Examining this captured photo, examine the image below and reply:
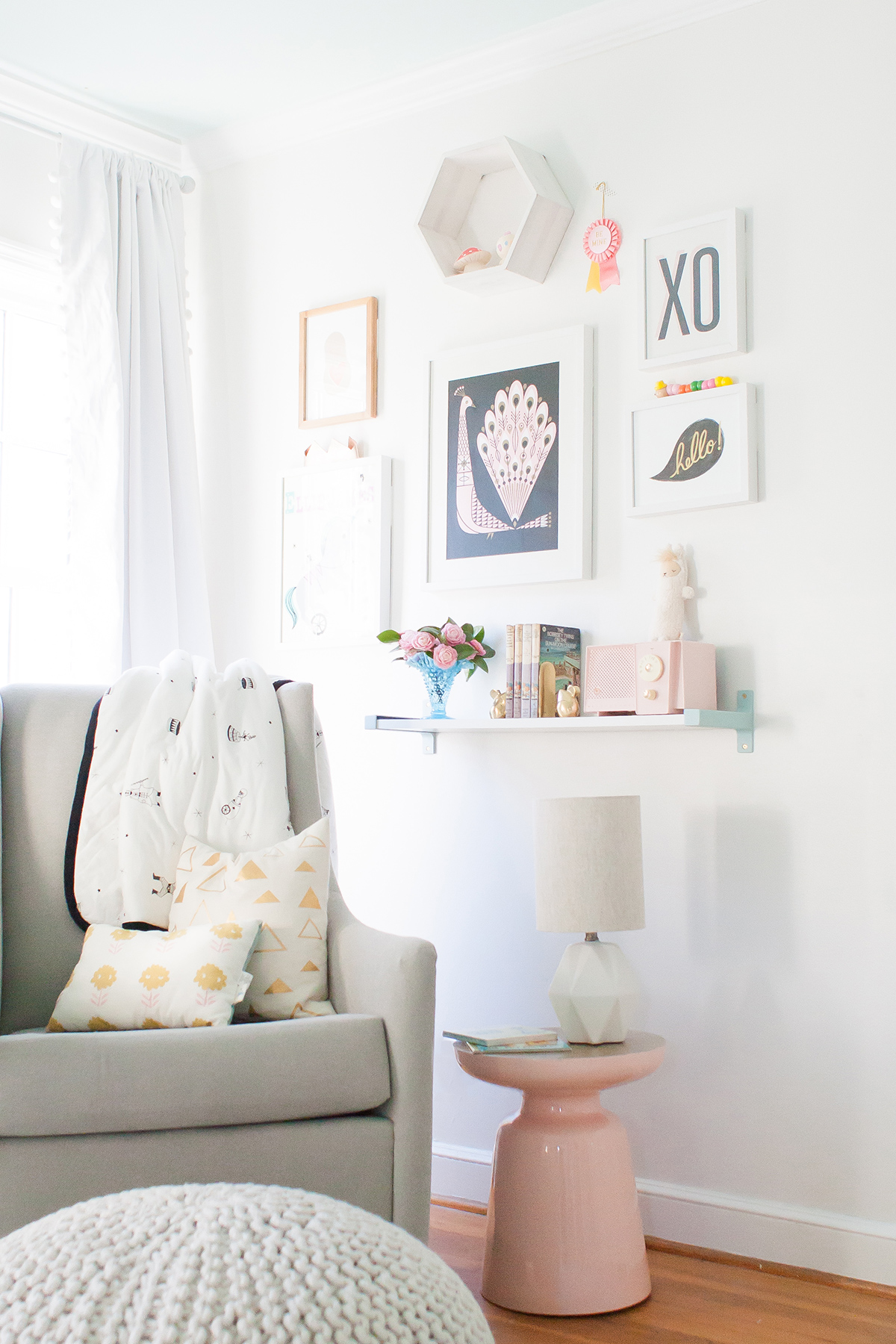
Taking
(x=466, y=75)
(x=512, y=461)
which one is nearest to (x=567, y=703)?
(x=512, y=461)

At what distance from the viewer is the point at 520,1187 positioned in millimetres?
1982

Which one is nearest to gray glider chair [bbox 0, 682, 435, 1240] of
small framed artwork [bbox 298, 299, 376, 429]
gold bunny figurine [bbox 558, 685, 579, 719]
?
gold bunny figurine [bbox 558, 685, 579, 719]

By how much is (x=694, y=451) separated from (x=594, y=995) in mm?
1077

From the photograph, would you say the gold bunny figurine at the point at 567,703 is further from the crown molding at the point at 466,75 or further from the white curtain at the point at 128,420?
the crown molding at the point at 466,75

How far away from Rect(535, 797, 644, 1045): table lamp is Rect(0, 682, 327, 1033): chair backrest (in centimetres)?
49

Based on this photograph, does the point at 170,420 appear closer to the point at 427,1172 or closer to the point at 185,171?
the point at 185,171

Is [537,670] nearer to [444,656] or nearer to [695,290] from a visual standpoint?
[444,656]

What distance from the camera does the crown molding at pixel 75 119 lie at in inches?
111

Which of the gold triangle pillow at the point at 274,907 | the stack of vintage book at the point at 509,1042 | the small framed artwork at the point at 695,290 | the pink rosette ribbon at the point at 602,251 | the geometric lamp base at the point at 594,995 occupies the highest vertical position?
the pink rosette ribbon at the point at 602,251

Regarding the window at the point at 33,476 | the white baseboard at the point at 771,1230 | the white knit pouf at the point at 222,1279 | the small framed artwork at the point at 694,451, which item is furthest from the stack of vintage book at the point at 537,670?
the white knit pouf at the point at 222,1279

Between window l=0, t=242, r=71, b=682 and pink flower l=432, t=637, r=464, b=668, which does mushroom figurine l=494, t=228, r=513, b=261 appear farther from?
window l=0, t=242, r=71, b=682

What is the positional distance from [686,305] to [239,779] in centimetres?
130

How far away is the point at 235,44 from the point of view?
8.77 ft

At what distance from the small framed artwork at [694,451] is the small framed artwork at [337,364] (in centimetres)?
75
